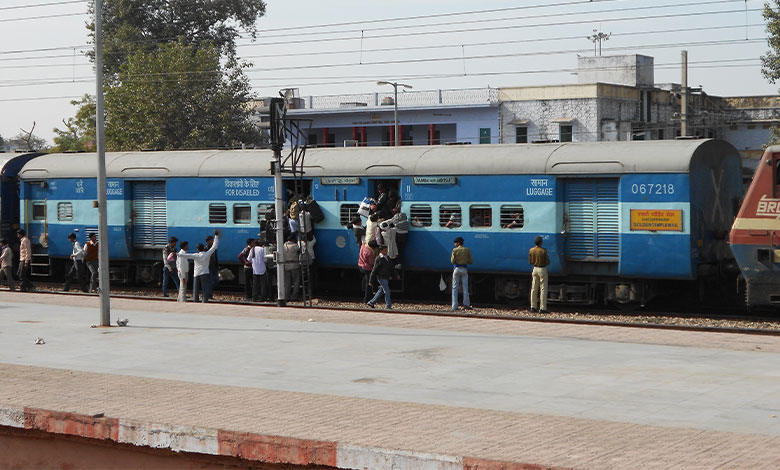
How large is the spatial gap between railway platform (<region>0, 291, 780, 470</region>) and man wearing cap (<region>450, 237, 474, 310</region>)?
400 cm

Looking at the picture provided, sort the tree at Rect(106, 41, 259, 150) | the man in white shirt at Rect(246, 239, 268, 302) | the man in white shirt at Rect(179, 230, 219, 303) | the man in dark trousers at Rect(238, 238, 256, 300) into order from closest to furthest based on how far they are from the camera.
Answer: the man in white shirt at Rect(179, 230, 219, 303)
the man in white shirt at Rect(246, 239, 268, 302)
the man in dark trousers at Rect(238, 238, 256, 300)
the tree at Rect(106, 41, 259, 150)

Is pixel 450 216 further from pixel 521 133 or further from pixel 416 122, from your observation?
pixel 416 122

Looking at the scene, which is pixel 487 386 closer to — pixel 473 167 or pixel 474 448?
pixel 474 448

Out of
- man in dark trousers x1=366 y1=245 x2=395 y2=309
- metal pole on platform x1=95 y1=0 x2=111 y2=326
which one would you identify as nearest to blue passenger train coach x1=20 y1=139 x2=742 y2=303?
man in dark trousers x1=366 y1=245 x2=395 y2=309

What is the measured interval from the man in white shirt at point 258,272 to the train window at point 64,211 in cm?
708

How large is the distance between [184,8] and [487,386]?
6108cm

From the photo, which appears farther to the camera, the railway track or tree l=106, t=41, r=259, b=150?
tree l=106, t=41, r=259, b=150

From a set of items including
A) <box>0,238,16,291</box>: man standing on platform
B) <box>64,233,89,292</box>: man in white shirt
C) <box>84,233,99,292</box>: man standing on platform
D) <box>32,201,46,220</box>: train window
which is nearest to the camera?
<box>84,233,99,292</box>: man standing on platform

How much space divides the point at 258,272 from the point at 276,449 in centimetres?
1505

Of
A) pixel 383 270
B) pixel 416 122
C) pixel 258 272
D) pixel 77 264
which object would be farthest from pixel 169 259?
pixel 416 122

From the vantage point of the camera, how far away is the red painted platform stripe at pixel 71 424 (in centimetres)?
1014

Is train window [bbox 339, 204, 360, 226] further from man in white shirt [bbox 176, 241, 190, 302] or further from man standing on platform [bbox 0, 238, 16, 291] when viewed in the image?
man standing on platform [bbox 0, 238, 16, 291]

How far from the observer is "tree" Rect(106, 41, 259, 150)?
A: 54.0m

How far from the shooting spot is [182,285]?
2377cm
